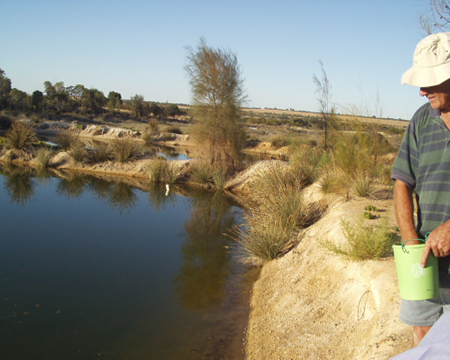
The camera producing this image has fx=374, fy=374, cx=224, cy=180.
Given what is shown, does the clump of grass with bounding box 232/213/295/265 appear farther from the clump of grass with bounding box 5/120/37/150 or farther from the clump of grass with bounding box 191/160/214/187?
the clump of grass with bounding box 5/120/37/150

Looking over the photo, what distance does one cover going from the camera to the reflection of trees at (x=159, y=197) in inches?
482

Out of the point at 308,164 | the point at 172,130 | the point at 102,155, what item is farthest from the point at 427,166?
the point at 172,130

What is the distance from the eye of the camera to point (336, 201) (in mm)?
8586

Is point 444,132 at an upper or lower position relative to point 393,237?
upper

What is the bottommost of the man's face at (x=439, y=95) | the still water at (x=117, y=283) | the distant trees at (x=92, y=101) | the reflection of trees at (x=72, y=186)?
the still water at (x=117, y=283)

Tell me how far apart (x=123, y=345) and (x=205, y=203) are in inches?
327

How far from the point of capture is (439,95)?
2232mm

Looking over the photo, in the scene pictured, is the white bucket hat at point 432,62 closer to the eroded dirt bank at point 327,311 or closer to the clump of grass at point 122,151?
the eroded dirt bank at point 327,311

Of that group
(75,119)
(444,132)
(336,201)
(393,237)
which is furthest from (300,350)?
(75,119)

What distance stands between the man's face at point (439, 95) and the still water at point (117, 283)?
12.3ft

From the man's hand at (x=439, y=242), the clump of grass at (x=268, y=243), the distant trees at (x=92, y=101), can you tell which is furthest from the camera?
the distant trees at (x=92, y=101)

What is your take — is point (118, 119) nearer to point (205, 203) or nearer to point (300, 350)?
point (205, 203)

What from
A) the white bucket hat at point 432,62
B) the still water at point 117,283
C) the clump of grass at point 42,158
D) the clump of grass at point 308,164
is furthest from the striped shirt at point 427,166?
the clump of grass at point 42,158

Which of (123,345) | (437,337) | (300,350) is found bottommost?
(123,345)
